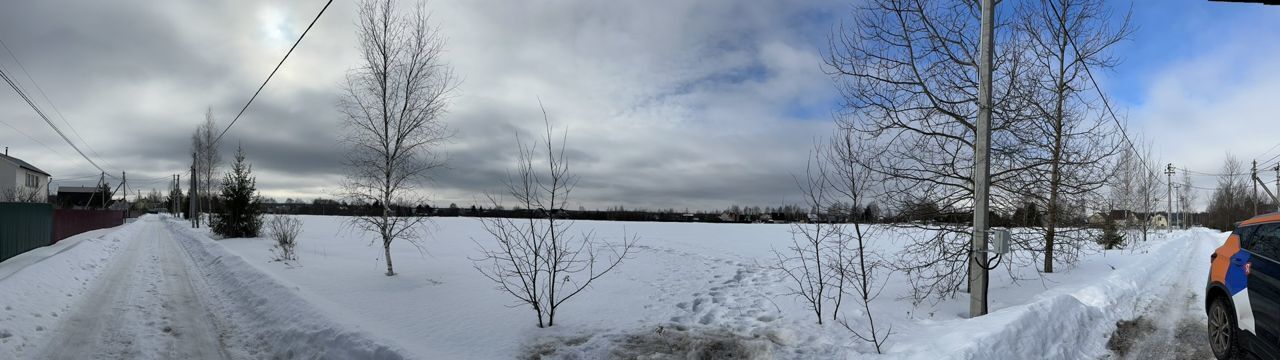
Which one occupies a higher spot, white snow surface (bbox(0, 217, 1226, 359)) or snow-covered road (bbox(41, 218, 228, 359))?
white snow surface (bbox(0, 217, 1226, 359))

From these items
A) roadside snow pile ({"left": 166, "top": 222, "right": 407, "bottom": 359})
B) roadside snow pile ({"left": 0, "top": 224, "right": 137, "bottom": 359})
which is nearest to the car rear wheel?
roadside snow pile ({"left": 166, "top": 222, "right": 407, "bottom": 359})

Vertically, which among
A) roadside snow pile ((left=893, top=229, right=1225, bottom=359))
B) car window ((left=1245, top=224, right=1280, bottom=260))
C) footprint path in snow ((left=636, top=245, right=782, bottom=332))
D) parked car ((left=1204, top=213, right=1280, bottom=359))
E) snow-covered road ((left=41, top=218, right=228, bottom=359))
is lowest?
snow-covered road ((left=41, top=218, right=228, bottom=359))

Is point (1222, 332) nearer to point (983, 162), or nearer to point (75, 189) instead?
point (983, 162)

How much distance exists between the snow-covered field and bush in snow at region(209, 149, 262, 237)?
16219mm

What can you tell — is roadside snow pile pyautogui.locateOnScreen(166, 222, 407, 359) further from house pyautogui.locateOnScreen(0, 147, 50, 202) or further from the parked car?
house pyautogui.locateOnScreen(0, 147, 50, 202)

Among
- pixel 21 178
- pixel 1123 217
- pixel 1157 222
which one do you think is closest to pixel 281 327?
pixel 1123 217

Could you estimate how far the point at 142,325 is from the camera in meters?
7.27

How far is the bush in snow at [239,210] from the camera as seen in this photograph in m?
25.9

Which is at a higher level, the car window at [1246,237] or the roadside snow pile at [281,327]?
the car window at [1246,237]

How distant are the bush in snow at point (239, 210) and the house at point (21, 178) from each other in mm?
30883

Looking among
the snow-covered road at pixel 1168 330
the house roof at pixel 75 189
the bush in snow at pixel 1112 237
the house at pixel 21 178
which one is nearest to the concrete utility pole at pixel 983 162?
the snow-covered road at pixel 1168 330

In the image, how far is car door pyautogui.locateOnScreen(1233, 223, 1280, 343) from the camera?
15.2 feet

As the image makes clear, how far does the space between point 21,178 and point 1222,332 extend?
91.9 m

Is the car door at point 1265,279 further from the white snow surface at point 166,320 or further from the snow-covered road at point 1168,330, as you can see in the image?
the white snow surface at point 166,320
